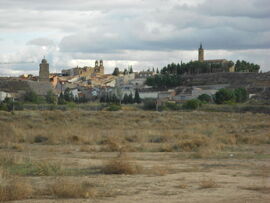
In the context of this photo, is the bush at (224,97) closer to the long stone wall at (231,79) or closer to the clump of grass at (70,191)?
the long stone wall at (231,79)

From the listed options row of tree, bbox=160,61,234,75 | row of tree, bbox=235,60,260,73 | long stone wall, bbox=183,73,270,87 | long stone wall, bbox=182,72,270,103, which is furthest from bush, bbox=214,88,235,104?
row of tree, bbox=235,60,260,73

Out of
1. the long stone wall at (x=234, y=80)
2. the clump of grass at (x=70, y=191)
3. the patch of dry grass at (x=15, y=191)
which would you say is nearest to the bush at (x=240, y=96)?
the long stone wall at (x=234, y=80)

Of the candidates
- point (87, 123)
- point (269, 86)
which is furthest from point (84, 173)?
point (269, 86)

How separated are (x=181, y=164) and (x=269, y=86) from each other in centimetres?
10982

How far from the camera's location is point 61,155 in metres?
23.2

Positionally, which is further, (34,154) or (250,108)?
(250,108)

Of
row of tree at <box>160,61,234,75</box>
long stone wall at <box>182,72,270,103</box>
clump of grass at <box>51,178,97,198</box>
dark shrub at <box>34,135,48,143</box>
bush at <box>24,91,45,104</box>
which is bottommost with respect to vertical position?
bush at <box>24,91,45,104</box>

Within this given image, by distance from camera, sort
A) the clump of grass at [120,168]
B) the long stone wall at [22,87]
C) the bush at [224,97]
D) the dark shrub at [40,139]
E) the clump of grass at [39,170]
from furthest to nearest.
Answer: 1. the long stone wall at [22,87]
2. the bush at [224,97]
3. the dark shrub at [40,139]
4. the clump of grass at [120,168]
5. the clump of grass at [39,170]

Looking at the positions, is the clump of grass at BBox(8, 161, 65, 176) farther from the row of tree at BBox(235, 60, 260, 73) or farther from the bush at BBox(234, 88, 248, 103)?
the row of tree at BBox(235, 60, 260, 73)

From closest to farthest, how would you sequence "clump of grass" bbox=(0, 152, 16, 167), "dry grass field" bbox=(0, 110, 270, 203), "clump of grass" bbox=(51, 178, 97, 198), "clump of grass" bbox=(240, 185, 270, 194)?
1. "clump of grass" bbox=(51, 178, 97, 198)
2. "dry grass field" bbox=(0, 110, 270, 203)
3. "clump of grass" bbox=(240, 185, 270, 194)
4. "clump of grass" bbox=(0, 152, 16, 167)

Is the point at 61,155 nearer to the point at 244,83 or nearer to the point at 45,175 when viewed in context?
the point at 45,175

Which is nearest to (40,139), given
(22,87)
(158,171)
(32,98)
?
(158,171)

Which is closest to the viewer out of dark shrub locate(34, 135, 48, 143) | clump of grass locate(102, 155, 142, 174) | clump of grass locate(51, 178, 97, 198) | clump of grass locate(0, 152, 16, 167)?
clump of grass locate(51, 178, 97, 198)

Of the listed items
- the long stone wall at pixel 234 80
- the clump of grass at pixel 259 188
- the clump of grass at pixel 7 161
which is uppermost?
the long stone wall at pixel 234 80
